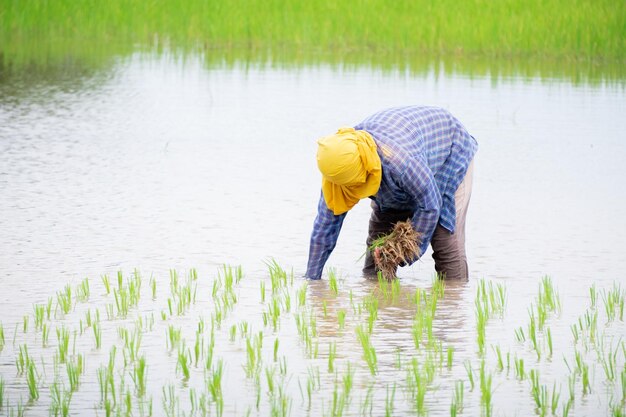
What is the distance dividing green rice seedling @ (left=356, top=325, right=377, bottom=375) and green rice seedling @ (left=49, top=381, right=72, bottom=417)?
3.57 ft

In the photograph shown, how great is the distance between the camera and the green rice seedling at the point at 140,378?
13.1 ft

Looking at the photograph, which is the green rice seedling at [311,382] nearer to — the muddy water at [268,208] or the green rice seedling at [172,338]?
the muddy water at [268,208]

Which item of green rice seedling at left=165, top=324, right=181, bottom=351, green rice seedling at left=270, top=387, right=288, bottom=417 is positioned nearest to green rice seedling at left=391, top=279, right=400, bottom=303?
green rice seedling at left=165, top=324, right=181, bottom=351

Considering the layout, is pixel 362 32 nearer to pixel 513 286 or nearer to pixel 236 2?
pixel 236 2

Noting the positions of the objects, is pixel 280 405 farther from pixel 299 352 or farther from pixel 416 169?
pixel 416 169

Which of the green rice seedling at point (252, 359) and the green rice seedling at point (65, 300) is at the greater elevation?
the green rice seedling at point (252, 359)

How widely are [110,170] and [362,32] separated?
28.0 ft

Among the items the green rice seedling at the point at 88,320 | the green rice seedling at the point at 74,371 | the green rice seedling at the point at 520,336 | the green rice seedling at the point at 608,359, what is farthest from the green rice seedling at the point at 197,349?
the green rice seedling at the point at 608,359

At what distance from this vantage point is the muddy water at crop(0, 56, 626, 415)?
4.46 m

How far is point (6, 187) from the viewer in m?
8.23

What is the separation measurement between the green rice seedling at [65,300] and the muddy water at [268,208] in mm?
94

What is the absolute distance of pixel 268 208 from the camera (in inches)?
314

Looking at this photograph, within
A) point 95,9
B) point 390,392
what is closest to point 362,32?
point 95,9

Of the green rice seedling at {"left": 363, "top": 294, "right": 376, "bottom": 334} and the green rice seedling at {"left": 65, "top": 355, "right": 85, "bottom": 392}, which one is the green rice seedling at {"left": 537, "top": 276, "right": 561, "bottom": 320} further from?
the green rice seedling at {"left": 65, "top": 355, "right": 85, "bottom": 392}
